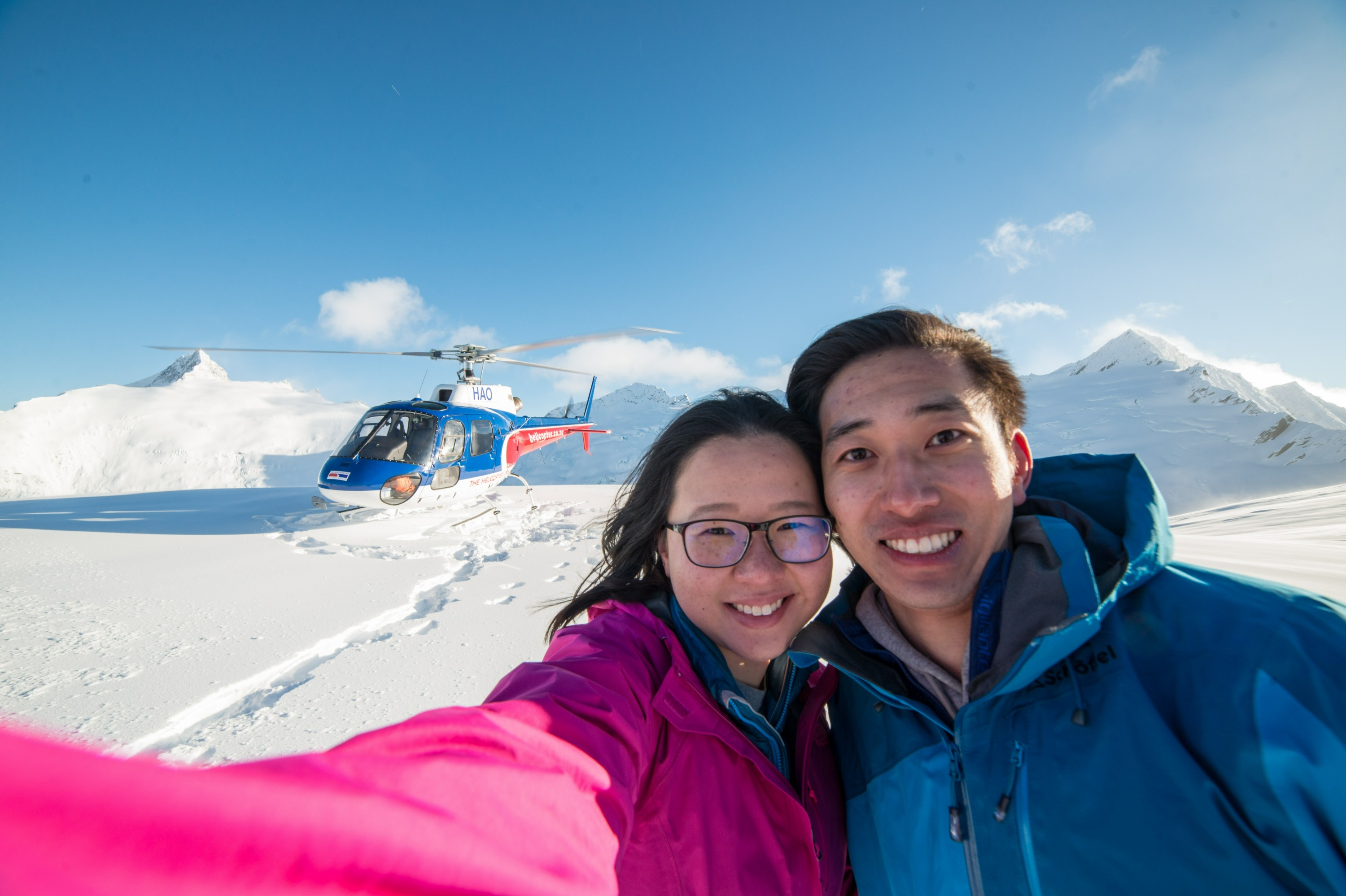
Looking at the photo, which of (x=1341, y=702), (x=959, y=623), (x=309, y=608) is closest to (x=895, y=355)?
(x=959, y=623)

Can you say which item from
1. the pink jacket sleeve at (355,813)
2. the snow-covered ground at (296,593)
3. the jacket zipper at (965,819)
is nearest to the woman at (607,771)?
the pink jacket sleeve at (355,813)

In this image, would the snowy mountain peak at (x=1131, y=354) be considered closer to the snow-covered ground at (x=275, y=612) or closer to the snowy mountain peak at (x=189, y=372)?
the snow-covered ground at (x=275, y=612)

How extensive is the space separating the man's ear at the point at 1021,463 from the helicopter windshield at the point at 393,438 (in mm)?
7737

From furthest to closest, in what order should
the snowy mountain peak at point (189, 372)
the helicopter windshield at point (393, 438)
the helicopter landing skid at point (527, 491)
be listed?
the snowy mountain peak at point (189, 372)
the helicopter landing skid at point (527, 491)
the helicopter windshield at point (393, 438)

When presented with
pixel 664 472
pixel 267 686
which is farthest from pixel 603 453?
pixel 664 472

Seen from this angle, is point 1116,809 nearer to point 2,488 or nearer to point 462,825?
point 462,825

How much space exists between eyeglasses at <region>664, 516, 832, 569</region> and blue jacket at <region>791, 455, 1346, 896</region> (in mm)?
276

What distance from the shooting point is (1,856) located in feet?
1.03

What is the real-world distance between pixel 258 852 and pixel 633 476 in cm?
167

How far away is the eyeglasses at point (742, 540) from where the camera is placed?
1.46 metres

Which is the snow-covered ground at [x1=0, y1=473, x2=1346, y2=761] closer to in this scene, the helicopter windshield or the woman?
the helicopter windshield

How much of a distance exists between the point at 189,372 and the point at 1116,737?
461ft

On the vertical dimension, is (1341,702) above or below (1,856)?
below

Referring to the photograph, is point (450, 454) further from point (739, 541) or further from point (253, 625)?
point (739, 541)
